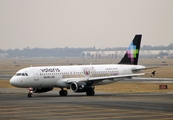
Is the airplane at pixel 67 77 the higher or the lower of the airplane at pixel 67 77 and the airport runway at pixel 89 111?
the higher

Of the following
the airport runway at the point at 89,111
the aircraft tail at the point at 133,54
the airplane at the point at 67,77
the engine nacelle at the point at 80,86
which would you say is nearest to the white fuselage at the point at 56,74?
the airplane at the point at 67,77

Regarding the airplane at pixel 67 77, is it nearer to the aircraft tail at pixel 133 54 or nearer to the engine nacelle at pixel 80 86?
the engine nacelle at pixel 80 86

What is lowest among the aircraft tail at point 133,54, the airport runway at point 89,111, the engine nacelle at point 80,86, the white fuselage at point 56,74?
the airport runway at point 89,111

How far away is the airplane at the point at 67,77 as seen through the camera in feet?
210

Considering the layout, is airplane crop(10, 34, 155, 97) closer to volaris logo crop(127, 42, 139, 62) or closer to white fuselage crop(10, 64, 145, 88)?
white fuselage crop(10, 64, 145, 88)

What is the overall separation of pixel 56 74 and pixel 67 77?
1921 mm

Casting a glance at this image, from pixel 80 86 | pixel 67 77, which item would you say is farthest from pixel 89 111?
pixel 67 77

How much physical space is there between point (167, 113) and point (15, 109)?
46.7 ft

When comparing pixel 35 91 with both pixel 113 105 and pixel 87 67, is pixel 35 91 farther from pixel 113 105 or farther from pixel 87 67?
pixel 113 105

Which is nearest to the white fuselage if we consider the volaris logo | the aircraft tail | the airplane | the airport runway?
A: the airplane

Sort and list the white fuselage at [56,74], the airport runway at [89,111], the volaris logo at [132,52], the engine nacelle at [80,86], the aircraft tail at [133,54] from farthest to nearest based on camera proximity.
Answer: the volaris logo at [132,52] → the aircraft tail at [133,54] → the engine nacelle at [80,86] → the white fuselage at [56,74] → the airport runway at [89,111]

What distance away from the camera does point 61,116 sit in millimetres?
39844

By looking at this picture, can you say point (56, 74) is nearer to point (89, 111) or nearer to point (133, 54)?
point (133, 54)

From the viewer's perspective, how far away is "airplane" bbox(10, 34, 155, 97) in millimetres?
63969
